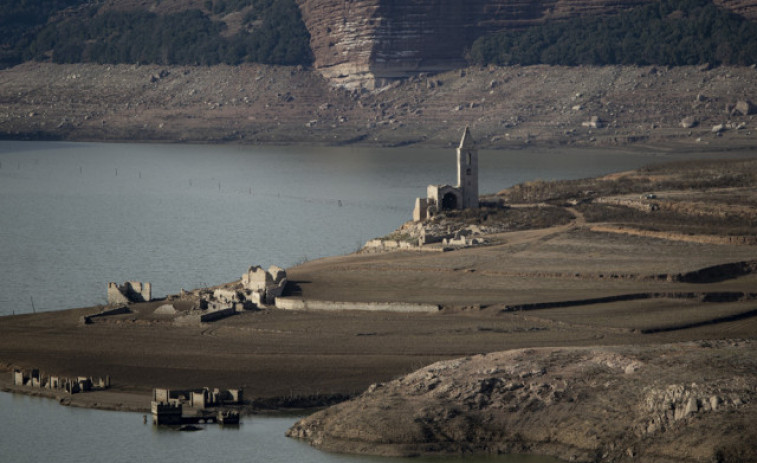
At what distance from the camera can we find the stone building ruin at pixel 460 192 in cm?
7500

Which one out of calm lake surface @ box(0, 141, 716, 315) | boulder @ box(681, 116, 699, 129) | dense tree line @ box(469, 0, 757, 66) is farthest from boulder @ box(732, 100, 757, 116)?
calm lake surface @ box(0, 141, 716, 315)

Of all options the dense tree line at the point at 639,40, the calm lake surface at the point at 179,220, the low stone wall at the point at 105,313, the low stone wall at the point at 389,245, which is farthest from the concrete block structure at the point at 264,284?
the dense tree line at the point at 639,40

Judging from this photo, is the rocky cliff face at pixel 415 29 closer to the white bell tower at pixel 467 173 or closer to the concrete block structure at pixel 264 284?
the white bell tower at pixel 467 173

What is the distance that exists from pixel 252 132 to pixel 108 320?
124 m

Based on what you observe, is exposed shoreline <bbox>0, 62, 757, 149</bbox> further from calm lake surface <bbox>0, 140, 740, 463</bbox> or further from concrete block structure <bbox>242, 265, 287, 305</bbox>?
concrete block structure <bbox>242, 265, 287, 305</bbox>

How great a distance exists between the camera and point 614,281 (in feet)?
181

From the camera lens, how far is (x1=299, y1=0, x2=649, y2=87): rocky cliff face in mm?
177750

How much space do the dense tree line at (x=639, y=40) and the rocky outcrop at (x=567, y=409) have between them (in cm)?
12598

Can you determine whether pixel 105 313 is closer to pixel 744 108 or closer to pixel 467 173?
pixel 467 173

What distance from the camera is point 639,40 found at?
169125 mm

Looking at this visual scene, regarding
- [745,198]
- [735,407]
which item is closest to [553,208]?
[745,198]

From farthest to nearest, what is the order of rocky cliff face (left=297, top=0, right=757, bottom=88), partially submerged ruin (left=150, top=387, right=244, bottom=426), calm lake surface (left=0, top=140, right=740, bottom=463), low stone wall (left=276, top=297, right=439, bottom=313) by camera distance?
rocky cliff face (left=297, top=0, right=757, bottom=88)
low stone wall (left=276, top=297, right=439, bottom=313)
partially submerged ruin (left=150, top=387, right=244, bottom=426)
calm lake surface (left=0, top=140, right=740, bottom=463)

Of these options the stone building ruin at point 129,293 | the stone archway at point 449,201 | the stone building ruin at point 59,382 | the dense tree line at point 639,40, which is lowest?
the stone building ruin at point 59,382

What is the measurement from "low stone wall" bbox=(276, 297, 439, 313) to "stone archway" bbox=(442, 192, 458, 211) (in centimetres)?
2378
